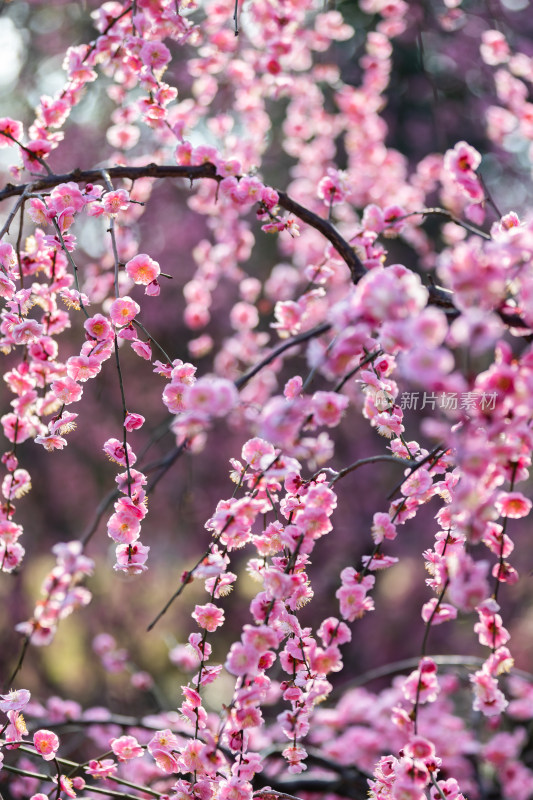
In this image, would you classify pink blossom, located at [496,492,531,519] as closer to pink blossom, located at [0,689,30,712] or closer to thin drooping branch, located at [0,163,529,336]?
thin drooping branch, located at [0,163,529,336]

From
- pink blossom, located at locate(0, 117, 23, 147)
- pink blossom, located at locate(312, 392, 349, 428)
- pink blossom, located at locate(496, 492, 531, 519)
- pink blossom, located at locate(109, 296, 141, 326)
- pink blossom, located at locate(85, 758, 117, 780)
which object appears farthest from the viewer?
pink blossom, located at locate(0, 117, 23, 147)

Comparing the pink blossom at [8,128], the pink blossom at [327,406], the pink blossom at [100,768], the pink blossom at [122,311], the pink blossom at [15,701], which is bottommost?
the pink blossom at [100,768]

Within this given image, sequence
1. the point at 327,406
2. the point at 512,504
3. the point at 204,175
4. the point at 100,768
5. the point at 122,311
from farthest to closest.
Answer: the point at 204,175, the point at 100,768, the point at 122,311, the point at 512,504, the point at 327,406

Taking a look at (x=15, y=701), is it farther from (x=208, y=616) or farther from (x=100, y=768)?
(x=208, y=616)

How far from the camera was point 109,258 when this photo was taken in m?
2.69

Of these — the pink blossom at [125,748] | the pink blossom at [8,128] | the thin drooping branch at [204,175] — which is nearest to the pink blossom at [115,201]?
the thin drooping branch at [204,175]

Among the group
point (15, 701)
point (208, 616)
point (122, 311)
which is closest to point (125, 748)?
point (15, 701)

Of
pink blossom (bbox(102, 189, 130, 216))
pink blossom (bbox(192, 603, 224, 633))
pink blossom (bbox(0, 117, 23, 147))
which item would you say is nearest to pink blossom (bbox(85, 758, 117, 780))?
pink blossom (bbox(192, 603, 224, 633))

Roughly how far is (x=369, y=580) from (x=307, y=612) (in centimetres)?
385

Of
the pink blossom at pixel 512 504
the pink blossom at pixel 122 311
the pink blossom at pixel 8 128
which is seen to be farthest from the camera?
the pink blossom at pixel 8 128

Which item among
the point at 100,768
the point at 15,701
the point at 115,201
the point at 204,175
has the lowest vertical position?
the point at 100,768

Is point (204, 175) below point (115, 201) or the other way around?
the other way around

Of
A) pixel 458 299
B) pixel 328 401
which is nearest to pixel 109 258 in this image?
pixel 328 401

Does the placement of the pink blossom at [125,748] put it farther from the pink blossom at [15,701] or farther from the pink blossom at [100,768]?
the pink blossom at [15,701]
